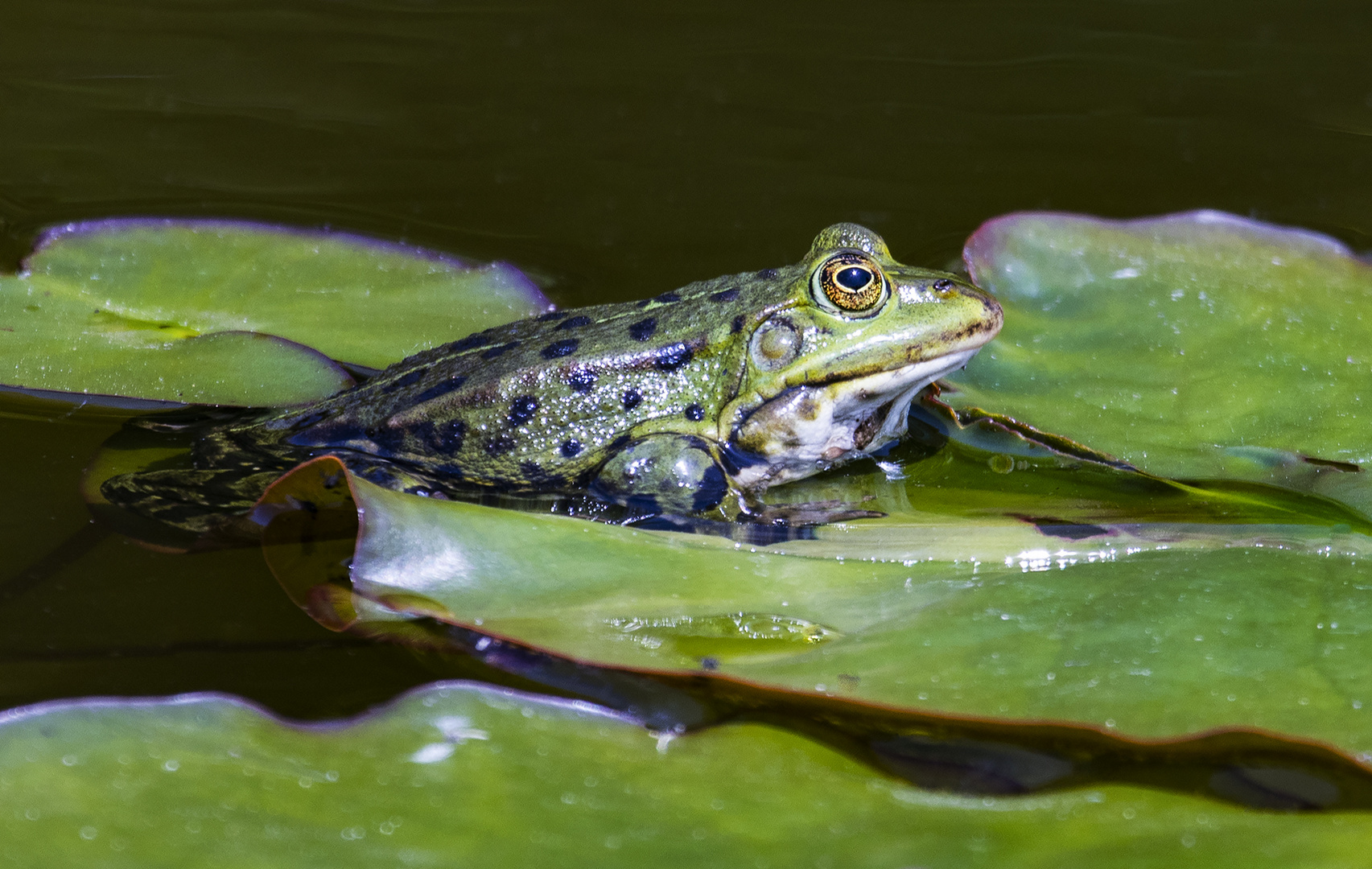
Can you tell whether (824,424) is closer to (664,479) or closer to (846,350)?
(846,350)

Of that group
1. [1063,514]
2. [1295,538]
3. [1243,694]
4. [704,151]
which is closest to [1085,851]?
[1243,694]

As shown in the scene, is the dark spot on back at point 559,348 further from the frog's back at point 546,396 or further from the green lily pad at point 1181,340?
the green lily pad at point 1181,340

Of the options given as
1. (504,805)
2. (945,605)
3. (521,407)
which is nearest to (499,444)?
(521,407)

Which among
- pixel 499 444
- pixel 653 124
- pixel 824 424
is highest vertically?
pixel 653 124

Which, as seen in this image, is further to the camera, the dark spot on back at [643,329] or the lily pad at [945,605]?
the dark spot on back at [643,329]

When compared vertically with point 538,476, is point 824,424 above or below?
above

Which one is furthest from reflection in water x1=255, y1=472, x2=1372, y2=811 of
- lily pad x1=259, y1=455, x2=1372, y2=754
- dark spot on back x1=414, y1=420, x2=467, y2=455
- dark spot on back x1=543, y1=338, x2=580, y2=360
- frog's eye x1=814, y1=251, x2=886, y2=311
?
frog's eye x1=814, y1=251, x2=886, y2=311

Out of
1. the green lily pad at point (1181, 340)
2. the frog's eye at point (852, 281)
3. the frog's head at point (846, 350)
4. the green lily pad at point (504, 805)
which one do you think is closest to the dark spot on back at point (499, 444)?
the frog's head at point (846, 350)

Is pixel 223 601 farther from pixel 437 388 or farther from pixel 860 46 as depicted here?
pixel 860 46
